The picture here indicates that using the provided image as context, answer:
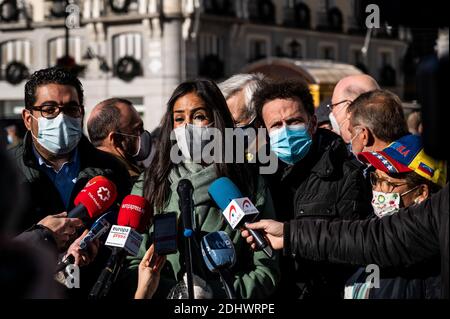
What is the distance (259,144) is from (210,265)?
1.84 m

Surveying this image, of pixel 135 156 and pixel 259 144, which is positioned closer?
pixel 259 144

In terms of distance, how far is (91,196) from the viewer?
4.02 meters

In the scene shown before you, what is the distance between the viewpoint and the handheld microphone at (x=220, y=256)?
3.65 meters

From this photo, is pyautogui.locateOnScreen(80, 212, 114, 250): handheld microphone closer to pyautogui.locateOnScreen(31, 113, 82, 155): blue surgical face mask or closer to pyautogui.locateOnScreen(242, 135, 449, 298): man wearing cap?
pyautogui.locateOnScreen(242, 135, 449, 298): man wearing cap

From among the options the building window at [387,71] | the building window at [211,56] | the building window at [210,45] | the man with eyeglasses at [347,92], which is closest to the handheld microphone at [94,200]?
the man with eyeglasses at [347,92]

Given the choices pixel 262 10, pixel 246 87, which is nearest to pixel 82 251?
pixel 246 87

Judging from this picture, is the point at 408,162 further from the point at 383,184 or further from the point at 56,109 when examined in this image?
the point at 56,109

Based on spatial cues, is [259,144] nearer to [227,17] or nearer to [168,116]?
[168,116]

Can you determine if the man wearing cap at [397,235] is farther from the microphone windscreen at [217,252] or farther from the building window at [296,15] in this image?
the building window at [296,15]

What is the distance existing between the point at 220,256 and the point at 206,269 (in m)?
0.17

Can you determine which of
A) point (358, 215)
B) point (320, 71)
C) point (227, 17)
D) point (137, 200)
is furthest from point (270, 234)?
point (227, 17)

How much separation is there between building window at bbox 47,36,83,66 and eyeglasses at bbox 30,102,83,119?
1334 inches

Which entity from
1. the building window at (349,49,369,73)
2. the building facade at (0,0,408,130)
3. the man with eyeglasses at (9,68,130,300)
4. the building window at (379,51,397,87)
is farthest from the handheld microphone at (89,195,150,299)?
the building window at (379,51,397,87)

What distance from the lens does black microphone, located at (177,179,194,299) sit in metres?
3.52
